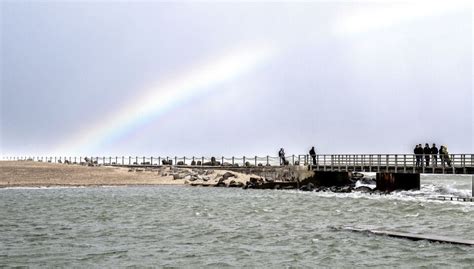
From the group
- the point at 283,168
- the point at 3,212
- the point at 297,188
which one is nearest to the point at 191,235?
the point at 3,212

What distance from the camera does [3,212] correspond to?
37.4 m

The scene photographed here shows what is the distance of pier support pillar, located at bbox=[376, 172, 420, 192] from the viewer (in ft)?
189

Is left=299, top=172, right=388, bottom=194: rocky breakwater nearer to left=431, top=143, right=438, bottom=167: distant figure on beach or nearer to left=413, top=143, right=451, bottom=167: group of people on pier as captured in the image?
left=413, top=143, right=451, bottom=167: group of people on pier

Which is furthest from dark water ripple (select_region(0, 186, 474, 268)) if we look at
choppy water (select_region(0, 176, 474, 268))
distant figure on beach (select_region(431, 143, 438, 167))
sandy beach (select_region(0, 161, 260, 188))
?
sandy beach (select_region(0, 161, 260, 188))

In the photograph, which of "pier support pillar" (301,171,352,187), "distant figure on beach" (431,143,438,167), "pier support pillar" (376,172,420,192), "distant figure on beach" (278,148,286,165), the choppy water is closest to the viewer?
the choppy water

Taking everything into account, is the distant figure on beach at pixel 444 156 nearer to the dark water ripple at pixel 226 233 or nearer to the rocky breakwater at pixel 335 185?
the rocky breakwater at pixel 335 185

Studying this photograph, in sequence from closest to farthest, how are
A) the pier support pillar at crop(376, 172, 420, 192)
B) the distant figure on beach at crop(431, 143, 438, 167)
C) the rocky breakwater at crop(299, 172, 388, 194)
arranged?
1. the distant figure on beach at crop(431, 143, 438, 167)
2. the pier support pillar at crop(376, 172, 420, 192)
3. the rocky breakwater at crop(299, 172, 388, 194)

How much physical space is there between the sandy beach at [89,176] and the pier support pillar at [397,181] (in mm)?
16933

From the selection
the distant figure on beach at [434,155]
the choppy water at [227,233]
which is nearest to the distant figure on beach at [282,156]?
the distant figure on beach at [434,155]

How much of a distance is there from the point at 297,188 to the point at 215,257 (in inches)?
1656

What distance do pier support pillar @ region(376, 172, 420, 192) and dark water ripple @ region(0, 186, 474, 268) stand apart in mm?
12019

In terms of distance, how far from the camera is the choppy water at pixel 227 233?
69.1 ft

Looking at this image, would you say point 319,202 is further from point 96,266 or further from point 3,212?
point 96,266

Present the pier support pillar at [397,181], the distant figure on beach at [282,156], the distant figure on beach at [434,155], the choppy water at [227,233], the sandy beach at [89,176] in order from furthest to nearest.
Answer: the distant figure on beach at [282,156] < the sandy beach at [89,176] < the pier support pillar at [397,181] < the distant figure on beach at [434,155] < the choppy water at [227,233]
